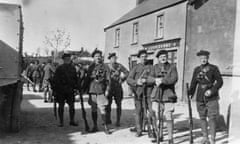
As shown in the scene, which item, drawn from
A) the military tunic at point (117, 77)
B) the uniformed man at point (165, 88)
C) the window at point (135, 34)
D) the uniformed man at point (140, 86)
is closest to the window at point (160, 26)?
the window at point (135, 34)

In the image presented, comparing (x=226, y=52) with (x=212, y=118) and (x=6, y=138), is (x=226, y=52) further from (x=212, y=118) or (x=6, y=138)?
(x=6, y=138)

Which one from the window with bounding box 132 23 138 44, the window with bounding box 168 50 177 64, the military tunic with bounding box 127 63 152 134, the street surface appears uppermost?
the window with bounding box 132 23 138 44

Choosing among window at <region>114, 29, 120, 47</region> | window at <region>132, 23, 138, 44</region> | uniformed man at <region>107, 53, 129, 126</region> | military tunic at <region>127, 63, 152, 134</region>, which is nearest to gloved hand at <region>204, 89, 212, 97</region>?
military tunic at <region>127, 63, 152, 134</region>

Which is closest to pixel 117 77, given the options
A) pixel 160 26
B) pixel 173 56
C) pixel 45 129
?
pixel 45 129

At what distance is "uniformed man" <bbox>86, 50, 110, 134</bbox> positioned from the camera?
25.6ft

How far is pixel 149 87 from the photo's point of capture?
7.38 metres

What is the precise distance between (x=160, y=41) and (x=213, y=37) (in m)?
3.92

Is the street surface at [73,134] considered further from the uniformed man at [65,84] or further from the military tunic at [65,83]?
the military tunic at [65,83]

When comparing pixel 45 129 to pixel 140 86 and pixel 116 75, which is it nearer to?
pixel 116 75

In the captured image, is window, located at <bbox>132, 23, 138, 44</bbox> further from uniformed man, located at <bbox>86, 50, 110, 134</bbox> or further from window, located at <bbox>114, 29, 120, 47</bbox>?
uniformed man, located at <bbox>86, 50, 110, 134</bbox>

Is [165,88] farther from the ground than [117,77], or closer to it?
closer to it

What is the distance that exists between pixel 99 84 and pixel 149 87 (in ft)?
4.23

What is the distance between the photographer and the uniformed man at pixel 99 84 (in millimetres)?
7809

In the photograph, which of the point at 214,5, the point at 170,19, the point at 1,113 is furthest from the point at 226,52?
the point at 1,113
